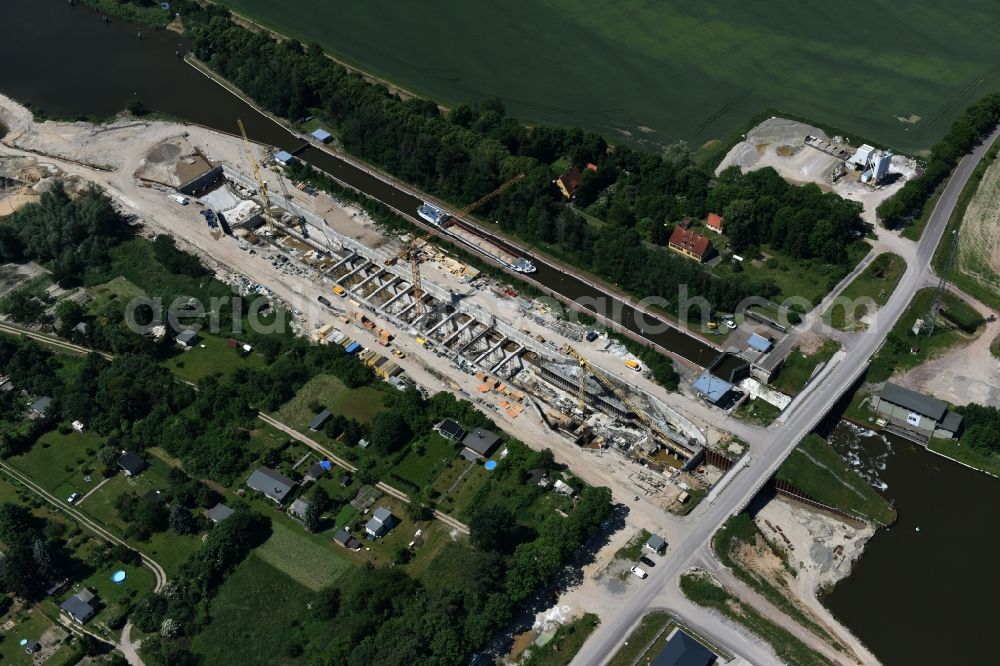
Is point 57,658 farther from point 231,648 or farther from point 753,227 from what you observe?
point 753,227

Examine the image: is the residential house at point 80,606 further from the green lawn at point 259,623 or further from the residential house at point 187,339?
the residential house at point 187,339

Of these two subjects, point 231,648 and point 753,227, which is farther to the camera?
point 753,227

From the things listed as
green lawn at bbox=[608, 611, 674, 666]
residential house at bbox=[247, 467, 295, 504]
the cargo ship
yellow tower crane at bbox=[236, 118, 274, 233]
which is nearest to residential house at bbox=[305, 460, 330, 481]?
residential house at bbox=[247, 467, 295, 504]

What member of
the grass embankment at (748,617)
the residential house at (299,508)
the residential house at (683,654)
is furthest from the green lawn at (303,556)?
the grass embankment at (748,617)

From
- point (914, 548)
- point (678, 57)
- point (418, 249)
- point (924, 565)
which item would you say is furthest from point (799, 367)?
point (678, 57)

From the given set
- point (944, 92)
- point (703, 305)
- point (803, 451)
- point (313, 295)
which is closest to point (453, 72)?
point (313, 295)

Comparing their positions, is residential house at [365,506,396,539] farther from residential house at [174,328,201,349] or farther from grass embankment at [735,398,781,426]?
grass embankment at [735,398,781,426]

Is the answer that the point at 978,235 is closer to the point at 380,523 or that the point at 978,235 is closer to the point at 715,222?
the point at 715,222
